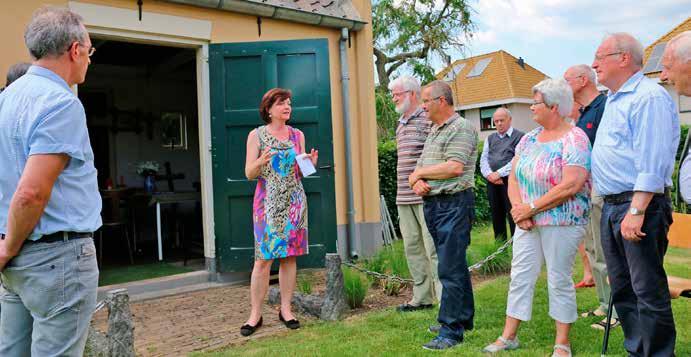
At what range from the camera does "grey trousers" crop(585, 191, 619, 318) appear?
12.5ft

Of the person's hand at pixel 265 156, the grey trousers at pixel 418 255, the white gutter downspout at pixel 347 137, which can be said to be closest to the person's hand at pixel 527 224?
the grey trousers at pixel 418 255

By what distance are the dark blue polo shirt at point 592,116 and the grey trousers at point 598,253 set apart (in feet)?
1.54

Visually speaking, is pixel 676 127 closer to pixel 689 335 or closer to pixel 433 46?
pixel 689 335

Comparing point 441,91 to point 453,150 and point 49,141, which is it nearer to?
point 453,150

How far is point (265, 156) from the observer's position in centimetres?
416

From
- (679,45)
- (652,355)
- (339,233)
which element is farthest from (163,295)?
(679,45)

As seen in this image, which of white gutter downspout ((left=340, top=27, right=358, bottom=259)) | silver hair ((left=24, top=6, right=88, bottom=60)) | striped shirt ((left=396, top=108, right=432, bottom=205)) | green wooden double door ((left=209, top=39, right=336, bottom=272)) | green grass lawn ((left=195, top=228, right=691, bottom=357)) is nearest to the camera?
silver hair ((left=24, top=6, right=88, bottom=60))

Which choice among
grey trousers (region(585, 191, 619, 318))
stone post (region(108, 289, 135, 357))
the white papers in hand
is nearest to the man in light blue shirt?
stone post (region(108, 289, 135, 357))

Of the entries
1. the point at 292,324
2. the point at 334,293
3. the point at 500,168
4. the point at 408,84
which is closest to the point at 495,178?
the point at 500,168

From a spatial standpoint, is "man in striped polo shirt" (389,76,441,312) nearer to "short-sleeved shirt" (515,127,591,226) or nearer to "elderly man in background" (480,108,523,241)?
"short-sleeved shirt" (515,127,591,226)

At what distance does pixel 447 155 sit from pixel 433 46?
1163cm

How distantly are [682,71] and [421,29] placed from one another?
12.9 m

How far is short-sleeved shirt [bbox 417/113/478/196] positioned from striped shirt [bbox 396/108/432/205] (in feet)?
1.85

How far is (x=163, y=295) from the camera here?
5586 millimetres
